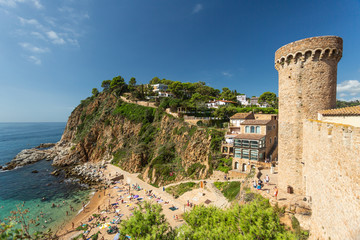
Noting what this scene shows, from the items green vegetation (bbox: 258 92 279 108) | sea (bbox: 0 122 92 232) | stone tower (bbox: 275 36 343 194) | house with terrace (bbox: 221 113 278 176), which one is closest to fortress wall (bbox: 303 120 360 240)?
stone tower (bbox: 275 36 343 194)

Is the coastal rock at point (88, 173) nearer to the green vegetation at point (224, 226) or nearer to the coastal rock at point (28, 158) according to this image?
the coastal rock at point (28, 158)

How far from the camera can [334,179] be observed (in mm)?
6125

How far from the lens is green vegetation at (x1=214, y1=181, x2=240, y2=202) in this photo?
21828mm

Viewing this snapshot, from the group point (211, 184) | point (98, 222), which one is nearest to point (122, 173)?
point (98, 222)

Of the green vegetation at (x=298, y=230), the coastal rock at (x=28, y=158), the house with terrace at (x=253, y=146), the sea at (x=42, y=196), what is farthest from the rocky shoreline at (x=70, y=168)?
the green vegetation at (x=298, y=230)

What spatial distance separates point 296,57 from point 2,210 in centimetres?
4664

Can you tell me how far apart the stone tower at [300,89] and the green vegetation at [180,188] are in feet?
62.8

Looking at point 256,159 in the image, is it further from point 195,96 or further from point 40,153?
point 40,153

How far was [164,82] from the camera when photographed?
94.7 meters

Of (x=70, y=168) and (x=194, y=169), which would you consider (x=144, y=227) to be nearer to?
(x=194, y=169)

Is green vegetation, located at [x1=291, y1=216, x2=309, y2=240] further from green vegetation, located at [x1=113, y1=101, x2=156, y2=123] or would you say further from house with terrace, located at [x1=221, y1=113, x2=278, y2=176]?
green vegetation, located at [x1=113, y1=101, x2=156, y2=123]

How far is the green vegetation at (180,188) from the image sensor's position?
27.8 metres

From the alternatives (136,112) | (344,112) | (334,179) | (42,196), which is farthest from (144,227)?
(136,112)

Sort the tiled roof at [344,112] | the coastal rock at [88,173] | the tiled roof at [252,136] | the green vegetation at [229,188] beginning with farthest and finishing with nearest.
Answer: the coastal rock at [88,173] < the tiled roof at [252,136] < the green vegetation at [229,188] < the tiled roof at [344,112]
